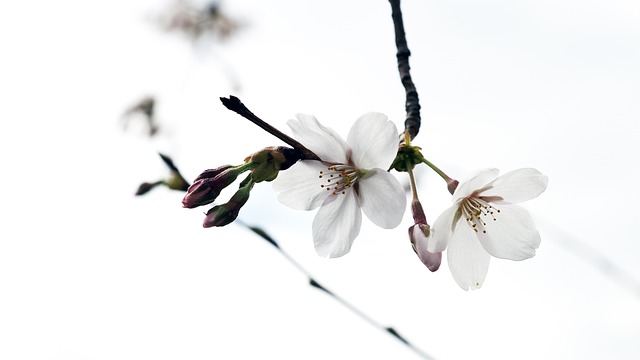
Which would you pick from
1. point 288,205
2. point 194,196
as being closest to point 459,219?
point 288,205

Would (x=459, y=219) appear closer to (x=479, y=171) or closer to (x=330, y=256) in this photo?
(x=479, y=171)

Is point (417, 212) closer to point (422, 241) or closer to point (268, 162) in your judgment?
point (422, 241)

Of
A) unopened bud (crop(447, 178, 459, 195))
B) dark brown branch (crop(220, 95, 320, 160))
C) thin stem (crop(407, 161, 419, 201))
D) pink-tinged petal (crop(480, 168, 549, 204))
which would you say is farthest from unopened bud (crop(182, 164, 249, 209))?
pink-tinged petal (crop(480, 168, 549, 204))

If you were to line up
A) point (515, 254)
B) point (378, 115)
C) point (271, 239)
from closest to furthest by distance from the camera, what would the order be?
point (378, 115), point (515, 254), point (271, 239)

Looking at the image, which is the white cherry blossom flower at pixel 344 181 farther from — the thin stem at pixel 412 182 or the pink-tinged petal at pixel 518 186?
the pink-tinged petal at pixel 518 186

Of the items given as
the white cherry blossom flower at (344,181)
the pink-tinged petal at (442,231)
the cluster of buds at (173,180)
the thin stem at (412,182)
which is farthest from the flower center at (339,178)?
the cluster of buds at (173,180)

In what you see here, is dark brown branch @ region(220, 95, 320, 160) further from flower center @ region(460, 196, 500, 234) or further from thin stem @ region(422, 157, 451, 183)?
flower center @ region(460, 196, 500, 234)
